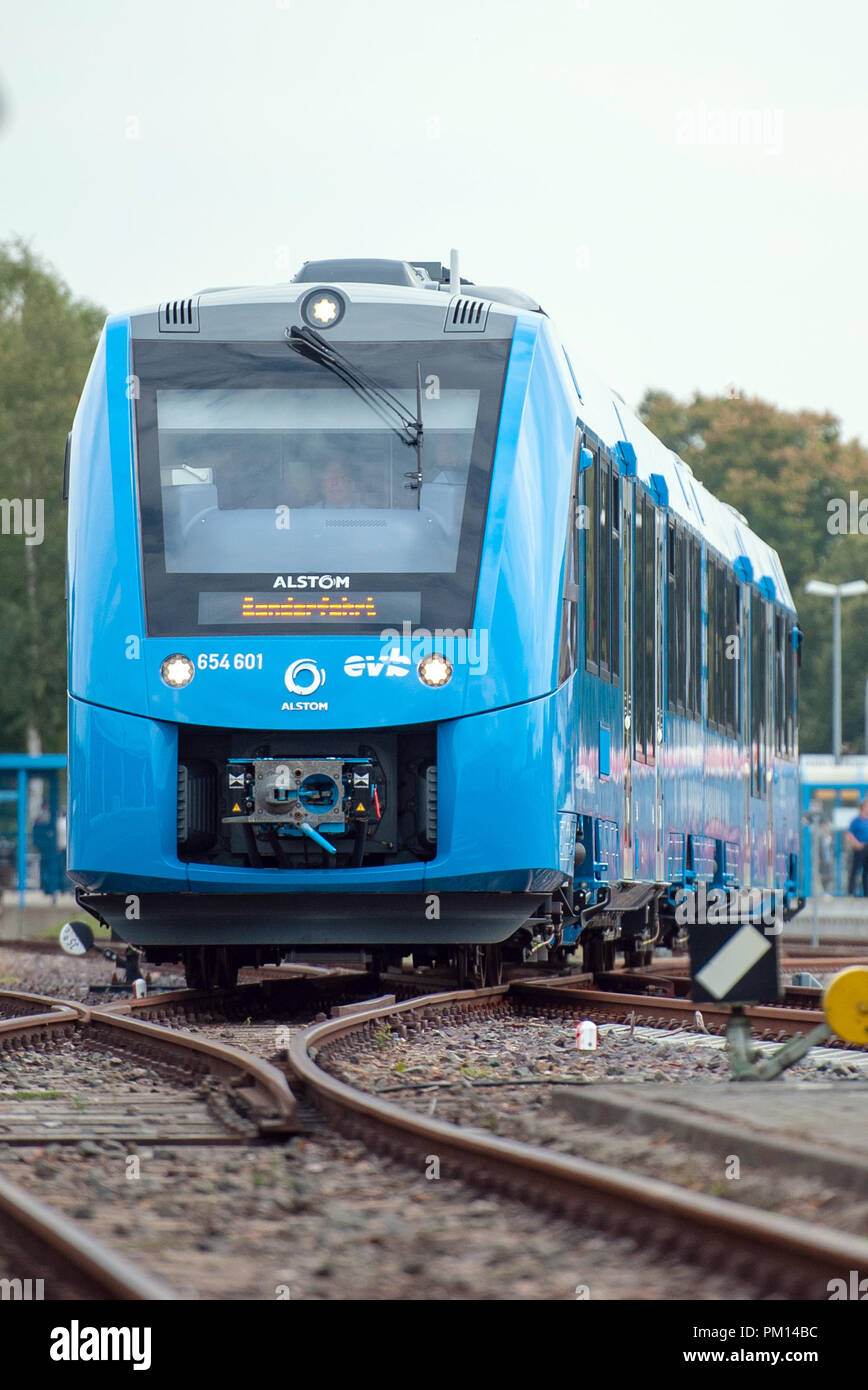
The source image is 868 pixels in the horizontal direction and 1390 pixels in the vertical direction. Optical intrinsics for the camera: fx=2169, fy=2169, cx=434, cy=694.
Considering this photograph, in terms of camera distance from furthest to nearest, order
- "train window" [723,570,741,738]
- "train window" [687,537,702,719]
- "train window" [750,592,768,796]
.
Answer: "train window" [750,592,768,796] → "train window" [723,570,741,738] → "train window" [687,537,702,719]

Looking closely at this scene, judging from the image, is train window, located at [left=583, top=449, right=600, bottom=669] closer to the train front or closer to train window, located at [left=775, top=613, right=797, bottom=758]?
the train front

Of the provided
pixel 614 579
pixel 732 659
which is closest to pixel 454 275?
pixel 614 579

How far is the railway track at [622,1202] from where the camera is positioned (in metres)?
4.61

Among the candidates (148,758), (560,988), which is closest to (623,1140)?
(148,758)

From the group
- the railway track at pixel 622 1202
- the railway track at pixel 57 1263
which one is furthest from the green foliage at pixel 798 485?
the railway track at pixel 57 1263

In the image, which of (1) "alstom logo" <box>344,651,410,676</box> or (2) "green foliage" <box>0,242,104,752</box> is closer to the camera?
(1) "alstom logo" <box>344,651,410,676</box>

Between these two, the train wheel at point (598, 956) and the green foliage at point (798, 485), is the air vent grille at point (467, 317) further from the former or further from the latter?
the green foliage at point (798, 485)

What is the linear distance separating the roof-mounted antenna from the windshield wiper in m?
0.95

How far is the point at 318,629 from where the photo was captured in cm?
1089

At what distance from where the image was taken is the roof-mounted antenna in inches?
477

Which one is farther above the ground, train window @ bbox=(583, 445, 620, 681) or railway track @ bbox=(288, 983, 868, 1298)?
train window @ bbox=(583, 445, 620, 681)

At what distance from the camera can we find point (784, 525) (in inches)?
2751

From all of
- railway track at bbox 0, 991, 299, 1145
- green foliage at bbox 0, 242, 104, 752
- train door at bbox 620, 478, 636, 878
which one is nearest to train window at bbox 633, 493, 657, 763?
train door at bbox 620, 478, 636, 878

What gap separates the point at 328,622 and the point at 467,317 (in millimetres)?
1844
